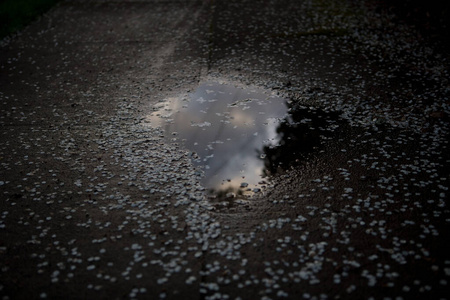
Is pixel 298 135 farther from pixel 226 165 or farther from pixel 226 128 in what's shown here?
pixel 226 165

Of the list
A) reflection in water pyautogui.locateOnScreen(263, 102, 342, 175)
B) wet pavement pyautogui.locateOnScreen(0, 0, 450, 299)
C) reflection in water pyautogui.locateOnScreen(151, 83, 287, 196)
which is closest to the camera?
wet pavement pyautogui.locateOnScreen(0, 0, 450, 299)

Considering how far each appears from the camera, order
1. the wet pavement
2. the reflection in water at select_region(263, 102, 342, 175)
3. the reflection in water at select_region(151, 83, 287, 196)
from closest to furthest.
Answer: the wet pavement, the reflection in water at select_region(151, 83, 287, 196), the reflection in water at select_region(263, 102, 342, 175)

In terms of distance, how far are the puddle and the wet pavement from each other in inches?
0.9

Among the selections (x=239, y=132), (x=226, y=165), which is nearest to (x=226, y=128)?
(x=239, y=132)

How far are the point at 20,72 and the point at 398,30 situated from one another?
578 centimetres

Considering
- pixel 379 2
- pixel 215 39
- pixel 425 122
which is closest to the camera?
pixel 425 122

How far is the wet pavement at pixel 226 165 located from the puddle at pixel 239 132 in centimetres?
2

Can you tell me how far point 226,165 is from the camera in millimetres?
4055

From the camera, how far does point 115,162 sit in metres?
4.06

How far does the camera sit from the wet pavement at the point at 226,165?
2.82m

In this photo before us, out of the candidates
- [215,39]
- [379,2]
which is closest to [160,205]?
[215,39]

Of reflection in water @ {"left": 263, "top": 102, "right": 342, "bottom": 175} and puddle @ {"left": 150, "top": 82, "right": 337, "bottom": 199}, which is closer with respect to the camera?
puddle @ {"left": 150, "top": 82, "right": 337, "bottom": 199}

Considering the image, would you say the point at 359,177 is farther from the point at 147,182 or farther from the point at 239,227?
the point at 147,182

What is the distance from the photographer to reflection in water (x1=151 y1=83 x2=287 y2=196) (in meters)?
3.91
